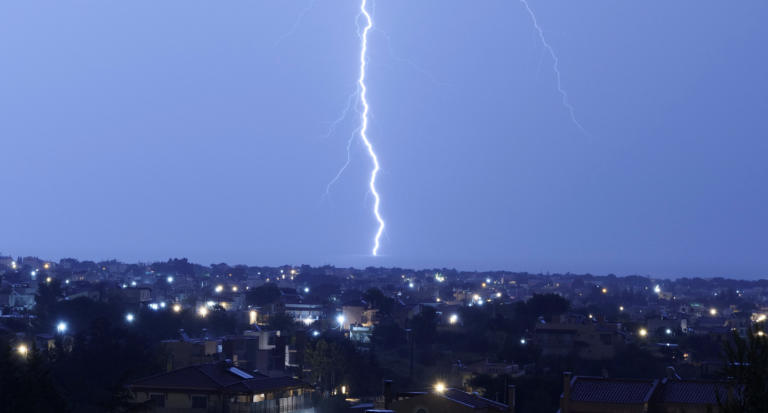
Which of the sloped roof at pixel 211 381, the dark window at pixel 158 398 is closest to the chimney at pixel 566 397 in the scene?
the sloped roof at pixel 211 381

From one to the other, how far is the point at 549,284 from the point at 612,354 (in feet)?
306

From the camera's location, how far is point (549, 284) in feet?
456

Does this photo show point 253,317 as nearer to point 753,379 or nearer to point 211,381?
point 211,381

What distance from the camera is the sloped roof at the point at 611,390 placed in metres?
24.9

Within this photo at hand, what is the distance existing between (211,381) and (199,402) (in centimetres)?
63

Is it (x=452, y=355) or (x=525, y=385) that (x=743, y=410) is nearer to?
(x=525, y=385)

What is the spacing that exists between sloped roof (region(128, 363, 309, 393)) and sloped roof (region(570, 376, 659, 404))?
25.6 feet

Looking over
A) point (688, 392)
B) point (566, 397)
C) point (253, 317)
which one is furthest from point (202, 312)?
point (688, 392)

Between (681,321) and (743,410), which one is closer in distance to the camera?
(743,410)

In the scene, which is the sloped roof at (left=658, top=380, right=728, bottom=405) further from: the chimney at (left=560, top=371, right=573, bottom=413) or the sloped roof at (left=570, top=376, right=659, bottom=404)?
the chimney at (left=560, top=371, right=573, bottom=413)

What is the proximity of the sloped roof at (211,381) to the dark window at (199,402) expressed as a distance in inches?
8.8

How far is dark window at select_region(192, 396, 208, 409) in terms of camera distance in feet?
83.0

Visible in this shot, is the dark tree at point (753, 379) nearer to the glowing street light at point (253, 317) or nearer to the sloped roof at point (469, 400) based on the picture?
the sloped roof at point (469, 400)

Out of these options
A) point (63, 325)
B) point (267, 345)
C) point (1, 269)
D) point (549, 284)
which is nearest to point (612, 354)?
point (267, 345)
